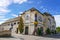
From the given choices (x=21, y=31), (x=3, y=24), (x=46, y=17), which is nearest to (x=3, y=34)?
(x=21, y=31)

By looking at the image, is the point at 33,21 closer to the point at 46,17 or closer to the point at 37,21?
the point at 37,21

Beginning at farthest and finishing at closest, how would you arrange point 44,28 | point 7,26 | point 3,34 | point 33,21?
point 7,26
point 44,28
point 33,21
point 3,34

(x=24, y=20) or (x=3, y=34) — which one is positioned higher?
(x=24, y=20)

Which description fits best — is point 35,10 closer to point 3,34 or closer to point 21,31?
point 21,31

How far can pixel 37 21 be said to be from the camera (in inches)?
1383

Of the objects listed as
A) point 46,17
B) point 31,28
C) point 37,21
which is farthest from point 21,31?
point 46,17

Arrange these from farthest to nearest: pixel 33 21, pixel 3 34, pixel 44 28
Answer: pixel 44 28 → pixel 33 21 → pixel 3 34

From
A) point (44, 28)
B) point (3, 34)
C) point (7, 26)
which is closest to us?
point (3, 34)

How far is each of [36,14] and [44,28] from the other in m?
6.11

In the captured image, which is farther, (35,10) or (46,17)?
(46,17)

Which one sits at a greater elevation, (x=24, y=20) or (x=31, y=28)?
(x=24, y=20)

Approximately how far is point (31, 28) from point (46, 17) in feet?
28.0

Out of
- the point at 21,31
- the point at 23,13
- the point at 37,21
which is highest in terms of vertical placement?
the point at 23,13

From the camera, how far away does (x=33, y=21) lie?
34.8 m
